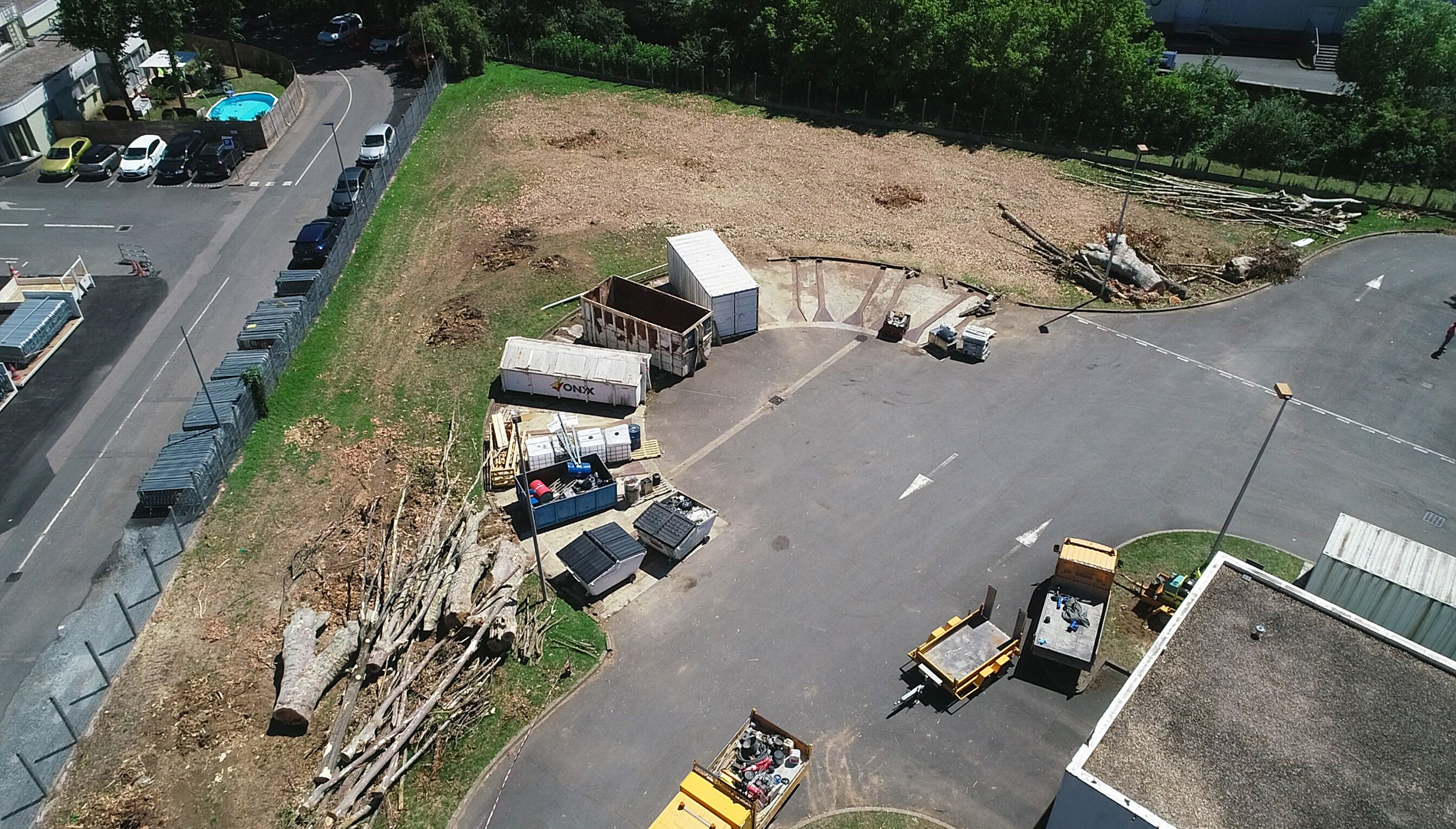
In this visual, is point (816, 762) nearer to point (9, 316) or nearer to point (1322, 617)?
point (1322, 617)

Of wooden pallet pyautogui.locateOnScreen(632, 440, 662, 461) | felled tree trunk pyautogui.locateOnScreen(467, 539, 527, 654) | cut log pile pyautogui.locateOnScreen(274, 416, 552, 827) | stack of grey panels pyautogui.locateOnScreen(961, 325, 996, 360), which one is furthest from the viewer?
stack of grey panels pyautogui.locateOnScreen(961, 325, 996, 360)

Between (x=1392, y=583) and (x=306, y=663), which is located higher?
(x=1392, y=583)

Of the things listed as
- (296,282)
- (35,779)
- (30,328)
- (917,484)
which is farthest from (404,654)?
(30,328)

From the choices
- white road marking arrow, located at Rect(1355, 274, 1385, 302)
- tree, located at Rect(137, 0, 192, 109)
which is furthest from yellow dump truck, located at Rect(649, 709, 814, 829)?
tree, located at Rect(137, 0, 192, 109)

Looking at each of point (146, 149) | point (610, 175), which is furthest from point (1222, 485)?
point (146, 149)

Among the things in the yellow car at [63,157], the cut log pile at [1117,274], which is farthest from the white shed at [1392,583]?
the yellow car at [63,157]

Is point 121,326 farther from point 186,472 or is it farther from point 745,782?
point 745,782

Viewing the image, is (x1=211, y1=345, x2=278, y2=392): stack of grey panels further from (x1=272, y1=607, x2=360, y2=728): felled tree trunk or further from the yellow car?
the yellow car
